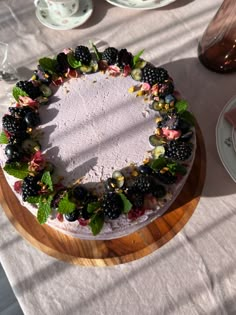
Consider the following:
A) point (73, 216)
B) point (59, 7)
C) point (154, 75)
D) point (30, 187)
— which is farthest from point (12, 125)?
point (59, 7)

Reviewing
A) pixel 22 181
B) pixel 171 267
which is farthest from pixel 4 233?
pixel 171 267

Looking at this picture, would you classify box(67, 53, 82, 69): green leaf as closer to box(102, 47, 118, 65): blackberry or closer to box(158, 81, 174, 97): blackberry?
box(102, 47, 118, 65): blackberry

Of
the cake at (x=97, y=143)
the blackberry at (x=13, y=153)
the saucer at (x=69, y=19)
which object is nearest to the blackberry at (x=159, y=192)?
the cake at (x=97, y=143)

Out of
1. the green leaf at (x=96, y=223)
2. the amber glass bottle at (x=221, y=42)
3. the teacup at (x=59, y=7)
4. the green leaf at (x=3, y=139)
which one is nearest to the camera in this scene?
the green leaf at (x=96, y=223)

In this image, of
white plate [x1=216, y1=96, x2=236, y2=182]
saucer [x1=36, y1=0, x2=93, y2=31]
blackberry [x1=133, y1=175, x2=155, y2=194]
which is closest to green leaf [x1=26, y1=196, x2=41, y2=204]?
blackberry [x1=133, y1=175, x2=155, y2=194]

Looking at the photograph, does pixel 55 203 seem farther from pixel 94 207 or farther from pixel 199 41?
pixel 199 41

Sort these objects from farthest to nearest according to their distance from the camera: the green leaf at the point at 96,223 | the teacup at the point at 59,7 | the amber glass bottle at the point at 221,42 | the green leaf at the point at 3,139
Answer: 1. the teacup at the point at 59,7
2. the amber glass bottle at the point at 221,42
3. the green leaf at the point at 3,139
4. the green leaf at the point at 96,223

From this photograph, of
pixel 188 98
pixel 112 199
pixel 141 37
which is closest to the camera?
pixel 112 199

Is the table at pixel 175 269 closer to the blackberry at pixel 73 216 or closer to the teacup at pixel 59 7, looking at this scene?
the blackberry at pixel 73 216
